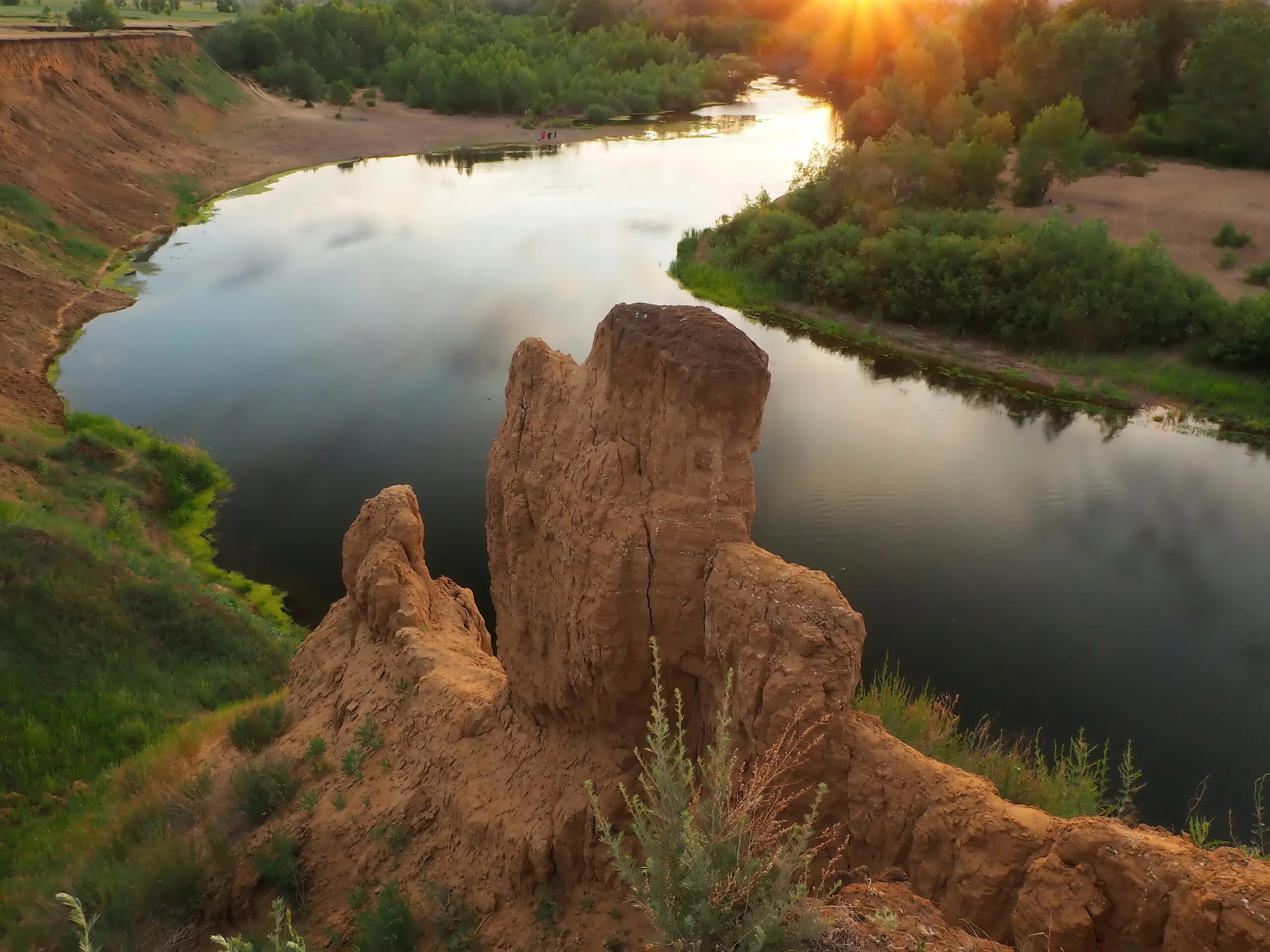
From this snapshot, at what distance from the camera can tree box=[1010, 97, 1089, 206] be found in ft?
121

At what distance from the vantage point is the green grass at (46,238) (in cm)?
2750

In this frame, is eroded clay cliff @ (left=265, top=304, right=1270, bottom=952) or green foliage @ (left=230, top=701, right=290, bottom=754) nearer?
eroded clay cliff @ (left=265, top=304, right=1270, bottom=952)

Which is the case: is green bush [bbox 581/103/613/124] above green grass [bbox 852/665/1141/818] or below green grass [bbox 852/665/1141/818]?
above

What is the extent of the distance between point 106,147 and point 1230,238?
1809 inches

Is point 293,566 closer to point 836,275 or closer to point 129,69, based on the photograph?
point 836,275

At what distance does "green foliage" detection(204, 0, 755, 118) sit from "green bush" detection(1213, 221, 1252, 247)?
146ft

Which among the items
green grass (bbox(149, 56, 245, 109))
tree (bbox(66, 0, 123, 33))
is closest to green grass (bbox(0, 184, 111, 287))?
green grass (bbox(149, 56, 245, 109))

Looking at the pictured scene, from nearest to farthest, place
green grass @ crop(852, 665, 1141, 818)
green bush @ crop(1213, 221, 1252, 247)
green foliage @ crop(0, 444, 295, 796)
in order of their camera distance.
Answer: green grass @ crop(852, 665, 1141, 818)
green foliage @ crop(0, 444, 295, 796)
green bush @ crop(1213, 221, 1252, 247)

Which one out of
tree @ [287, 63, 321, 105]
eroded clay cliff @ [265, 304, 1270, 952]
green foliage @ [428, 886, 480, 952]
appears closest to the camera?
eroded clay cliff @ [265, 304, 1270, 952]

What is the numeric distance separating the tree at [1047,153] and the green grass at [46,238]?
36.8m

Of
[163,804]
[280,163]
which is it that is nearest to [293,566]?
[163,804]

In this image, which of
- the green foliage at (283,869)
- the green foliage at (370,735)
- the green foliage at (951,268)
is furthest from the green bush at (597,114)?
the green foliage at (283,869)

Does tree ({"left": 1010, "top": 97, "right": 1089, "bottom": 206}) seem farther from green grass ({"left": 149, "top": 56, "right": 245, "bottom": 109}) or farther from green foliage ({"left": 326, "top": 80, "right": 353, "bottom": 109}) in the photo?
green foliage ({"left": 326, "top": 80, "right": 353, "bottom": 109})

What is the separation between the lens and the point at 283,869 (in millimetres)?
6648
